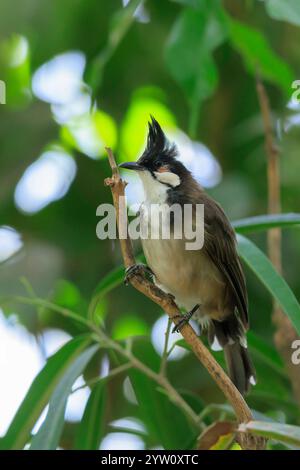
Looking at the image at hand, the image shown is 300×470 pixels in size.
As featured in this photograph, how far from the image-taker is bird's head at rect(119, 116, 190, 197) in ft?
11.2

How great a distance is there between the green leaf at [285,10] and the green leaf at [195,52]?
23.3 inches

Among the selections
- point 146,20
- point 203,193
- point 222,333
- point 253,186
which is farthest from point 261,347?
point 146,20

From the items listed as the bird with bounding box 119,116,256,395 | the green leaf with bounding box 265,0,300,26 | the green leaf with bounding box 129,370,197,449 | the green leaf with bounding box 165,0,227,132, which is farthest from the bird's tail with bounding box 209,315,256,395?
the green leaf with bounding box 265,0,300,26

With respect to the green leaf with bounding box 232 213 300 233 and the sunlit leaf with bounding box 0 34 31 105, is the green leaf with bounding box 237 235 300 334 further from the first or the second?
the sunlit leaf with bounding box 0 34 31 105

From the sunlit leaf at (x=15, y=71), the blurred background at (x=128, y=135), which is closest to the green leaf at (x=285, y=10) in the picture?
the blurred background at (x=128, y=135)

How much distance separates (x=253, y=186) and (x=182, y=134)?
53cm

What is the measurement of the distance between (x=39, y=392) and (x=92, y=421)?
0.26 metres

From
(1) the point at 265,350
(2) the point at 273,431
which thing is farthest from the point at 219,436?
(1) the point at 265,350

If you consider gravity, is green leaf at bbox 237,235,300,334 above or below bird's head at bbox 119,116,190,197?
below

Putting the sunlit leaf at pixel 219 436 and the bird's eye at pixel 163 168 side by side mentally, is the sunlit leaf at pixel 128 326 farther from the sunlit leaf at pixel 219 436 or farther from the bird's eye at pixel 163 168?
the sunlit leaf at pixel 219 436

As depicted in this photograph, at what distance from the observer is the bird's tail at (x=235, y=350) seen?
3.24 m

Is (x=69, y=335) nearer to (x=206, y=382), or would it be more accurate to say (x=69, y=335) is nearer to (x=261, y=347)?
(x=206, y=382)

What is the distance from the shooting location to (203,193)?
353 cm

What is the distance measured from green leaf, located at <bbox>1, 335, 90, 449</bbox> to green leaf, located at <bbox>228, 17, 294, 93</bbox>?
133 cm
